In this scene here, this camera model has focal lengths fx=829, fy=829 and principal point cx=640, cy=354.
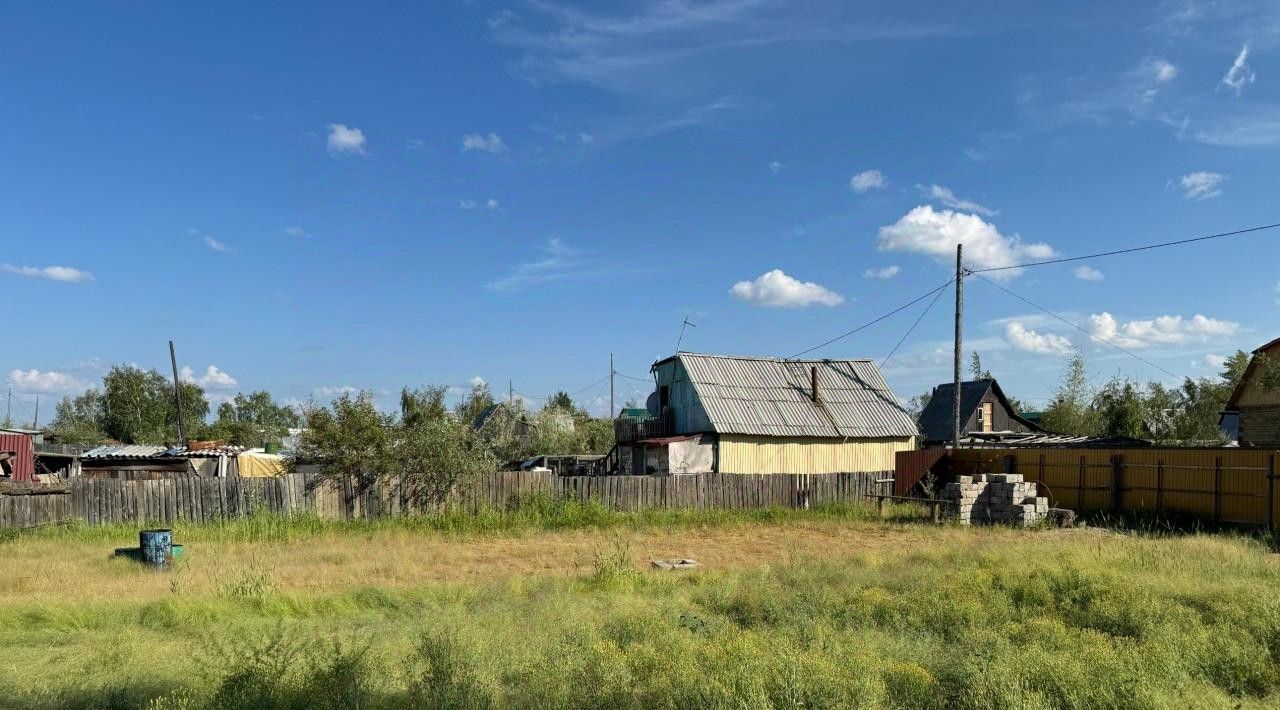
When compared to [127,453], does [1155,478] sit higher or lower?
higher

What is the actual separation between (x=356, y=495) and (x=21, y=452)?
1807 centimetres

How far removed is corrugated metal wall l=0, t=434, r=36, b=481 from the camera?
94.7 ft

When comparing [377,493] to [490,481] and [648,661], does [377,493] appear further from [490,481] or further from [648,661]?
[648,661]

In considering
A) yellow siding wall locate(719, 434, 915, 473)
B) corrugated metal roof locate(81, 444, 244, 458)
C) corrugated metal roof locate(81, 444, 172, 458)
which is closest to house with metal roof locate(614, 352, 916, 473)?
yellow siding wall locate(719, 434, 915, 473)

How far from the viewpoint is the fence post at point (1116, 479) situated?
68.0 feet

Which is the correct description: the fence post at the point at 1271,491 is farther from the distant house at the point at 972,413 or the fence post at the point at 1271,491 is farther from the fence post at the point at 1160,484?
the distant house at the point at 972,413

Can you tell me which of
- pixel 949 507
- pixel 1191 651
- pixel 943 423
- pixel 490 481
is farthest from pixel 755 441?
pixel 1191 651

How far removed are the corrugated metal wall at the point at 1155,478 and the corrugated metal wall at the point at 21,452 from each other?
3137 cm

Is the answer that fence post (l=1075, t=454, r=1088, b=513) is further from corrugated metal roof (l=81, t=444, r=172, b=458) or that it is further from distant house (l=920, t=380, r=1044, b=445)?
corrugated metal roof (l=81, t=444, r=172, b=458)

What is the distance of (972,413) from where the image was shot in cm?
4406

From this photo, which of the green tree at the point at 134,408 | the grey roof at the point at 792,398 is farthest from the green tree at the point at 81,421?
the grey roof at the point at 792,398

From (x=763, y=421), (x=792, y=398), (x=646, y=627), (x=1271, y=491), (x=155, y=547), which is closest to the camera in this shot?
(x=646, y=627)

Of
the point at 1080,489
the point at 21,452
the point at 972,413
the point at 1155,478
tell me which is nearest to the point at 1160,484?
the point at 1155,478

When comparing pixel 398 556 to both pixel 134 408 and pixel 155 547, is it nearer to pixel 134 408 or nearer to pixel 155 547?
pixel 155 547
